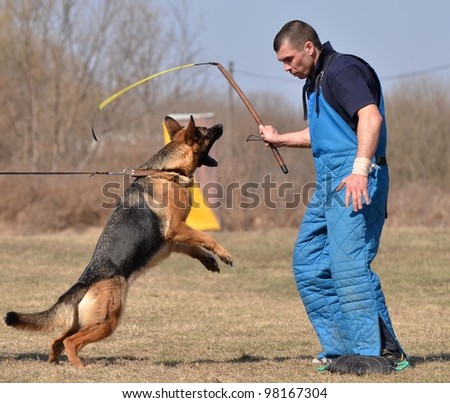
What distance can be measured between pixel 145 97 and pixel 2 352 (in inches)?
831

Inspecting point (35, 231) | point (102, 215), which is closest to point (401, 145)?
point (102, 215)

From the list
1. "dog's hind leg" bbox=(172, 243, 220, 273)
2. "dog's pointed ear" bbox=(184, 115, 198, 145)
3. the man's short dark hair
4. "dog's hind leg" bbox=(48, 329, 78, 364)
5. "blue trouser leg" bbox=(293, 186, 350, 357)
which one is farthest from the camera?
"dog's pointed ear" bbox=(184, 115, 198, 145)

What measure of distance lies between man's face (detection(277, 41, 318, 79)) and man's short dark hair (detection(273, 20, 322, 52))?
0.02 meters

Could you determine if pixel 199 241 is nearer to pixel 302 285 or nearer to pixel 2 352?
pixel 302 285

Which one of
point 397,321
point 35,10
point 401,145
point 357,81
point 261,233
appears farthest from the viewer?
point 401,145

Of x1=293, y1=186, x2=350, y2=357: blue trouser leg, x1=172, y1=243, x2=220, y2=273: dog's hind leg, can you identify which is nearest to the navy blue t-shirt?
x1=293, y1=186, x2=350, y2=357: blue trouser leg

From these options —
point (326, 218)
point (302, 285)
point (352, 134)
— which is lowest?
point (302, 285)

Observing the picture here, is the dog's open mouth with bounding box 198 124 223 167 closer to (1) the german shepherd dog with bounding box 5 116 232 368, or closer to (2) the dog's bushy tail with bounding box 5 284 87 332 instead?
(1) the german shepherd dog with bounding box 5 116 232 368

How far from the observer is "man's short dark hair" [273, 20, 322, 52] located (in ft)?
19.5

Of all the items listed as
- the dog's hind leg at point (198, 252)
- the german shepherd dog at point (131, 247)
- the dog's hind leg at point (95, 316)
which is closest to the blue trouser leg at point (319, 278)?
the german shepherd dog at point (131, 247)

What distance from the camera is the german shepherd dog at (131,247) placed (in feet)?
21.2

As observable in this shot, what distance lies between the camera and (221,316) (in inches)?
388

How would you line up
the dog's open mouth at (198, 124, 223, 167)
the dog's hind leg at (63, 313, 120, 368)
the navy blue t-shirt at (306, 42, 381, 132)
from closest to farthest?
the navy blue t-shirt at (306, 42, 381, 132) → the dog's hind leg at (63, 313, 120, 368) → the dog's open mouth at (198, 124, 223, 167)

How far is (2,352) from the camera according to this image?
728cm
